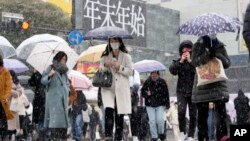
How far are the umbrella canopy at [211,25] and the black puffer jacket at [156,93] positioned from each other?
260 centimetres

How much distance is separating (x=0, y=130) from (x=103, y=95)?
1.78m

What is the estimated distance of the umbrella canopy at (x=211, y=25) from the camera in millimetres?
7340

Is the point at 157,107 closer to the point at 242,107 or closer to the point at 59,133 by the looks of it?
the point at 59,133

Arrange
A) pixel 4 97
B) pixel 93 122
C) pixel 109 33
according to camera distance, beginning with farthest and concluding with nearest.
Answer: pixel 93 122 < pixel 109 33 < pixel 4 97

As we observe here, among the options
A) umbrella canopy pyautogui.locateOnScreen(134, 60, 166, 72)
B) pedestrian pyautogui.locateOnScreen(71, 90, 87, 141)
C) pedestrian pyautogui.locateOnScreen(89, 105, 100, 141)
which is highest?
umbrella canopy pyautogui.locateOnScreen(134, 60, 166, 72)

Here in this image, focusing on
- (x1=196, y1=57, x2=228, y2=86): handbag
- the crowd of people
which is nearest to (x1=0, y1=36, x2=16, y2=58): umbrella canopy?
the crowd of people

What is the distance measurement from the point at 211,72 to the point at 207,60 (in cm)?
18

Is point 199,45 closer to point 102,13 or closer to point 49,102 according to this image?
point 49,102

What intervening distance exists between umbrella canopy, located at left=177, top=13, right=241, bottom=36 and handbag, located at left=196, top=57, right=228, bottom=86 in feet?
A: 1.85

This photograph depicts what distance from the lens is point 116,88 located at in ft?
25.1

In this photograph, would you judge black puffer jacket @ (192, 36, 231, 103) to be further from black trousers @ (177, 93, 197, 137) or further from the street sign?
the street sign

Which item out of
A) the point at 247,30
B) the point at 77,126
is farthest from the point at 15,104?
the point at 247,30

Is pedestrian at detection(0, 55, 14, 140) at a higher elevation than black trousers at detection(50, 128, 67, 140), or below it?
higher

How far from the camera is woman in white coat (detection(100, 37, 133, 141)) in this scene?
754cm
